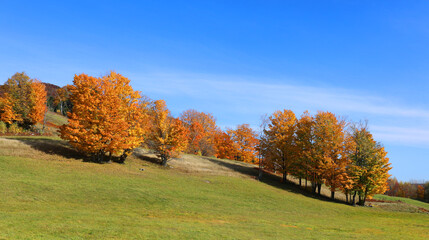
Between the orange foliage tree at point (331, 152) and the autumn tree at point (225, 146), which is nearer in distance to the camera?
the orange foliage tree at point (331, 152)

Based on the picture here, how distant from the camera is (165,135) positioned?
184 ft

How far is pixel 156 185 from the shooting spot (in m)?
37.9

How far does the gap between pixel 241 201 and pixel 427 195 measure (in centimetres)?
11086

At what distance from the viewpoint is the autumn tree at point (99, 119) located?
43.8m

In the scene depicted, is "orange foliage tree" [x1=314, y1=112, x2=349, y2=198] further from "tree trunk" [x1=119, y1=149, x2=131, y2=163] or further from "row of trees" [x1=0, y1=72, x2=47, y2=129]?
"row of trees" [x1=0, y1=72, x2=47, y2=129]

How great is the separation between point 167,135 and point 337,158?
32.5 metres

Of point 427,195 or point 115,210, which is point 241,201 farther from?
point 427,195

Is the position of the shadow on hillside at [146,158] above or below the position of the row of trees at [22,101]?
below

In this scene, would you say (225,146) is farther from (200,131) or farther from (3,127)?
(3,127)

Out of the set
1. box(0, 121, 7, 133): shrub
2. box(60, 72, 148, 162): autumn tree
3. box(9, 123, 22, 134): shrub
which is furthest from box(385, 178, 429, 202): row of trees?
box(0, 121, 7, 133): shrub

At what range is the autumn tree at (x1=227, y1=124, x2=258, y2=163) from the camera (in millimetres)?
92500

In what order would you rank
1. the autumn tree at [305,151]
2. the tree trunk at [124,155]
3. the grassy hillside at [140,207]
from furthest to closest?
the autumn tree at [305,151] → the tree trunk at [124,155] → the grassy hillside at [140,207]

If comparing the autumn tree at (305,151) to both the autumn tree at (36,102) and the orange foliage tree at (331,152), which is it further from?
the autumn tree at (36,102)

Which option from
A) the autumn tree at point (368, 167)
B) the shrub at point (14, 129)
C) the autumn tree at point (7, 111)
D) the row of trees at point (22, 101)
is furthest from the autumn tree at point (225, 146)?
the autumn tree at point (7, 111)
